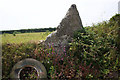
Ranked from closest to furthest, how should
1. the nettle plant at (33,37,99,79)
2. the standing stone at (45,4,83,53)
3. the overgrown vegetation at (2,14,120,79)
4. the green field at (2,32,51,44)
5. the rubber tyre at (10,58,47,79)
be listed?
the rubber tyre at (10,58,47,79) < the nettle plant at (33,37,99,79) < the overgrown vegetation at (2,14,120,79) < the standing stone at (45,4,83,53) < the green field at (2,32,51,44)

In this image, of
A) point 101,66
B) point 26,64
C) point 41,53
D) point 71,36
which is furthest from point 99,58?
point 26,64

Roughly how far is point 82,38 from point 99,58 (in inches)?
50.5

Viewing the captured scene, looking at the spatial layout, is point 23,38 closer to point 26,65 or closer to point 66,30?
point 66,30

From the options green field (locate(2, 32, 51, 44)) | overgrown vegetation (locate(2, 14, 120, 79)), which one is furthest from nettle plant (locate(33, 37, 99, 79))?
green field (locate(2, 32, 51, 44))

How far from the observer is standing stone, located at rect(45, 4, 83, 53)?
654 centimetres

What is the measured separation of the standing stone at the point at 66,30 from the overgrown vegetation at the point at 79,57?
0.30 m

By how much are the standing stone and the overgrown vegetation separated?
30cm

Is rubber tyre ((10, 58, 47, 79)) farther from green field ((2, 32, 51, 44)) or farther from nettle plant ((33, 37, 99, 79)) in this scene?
green field ((2, 32, 51, 44))

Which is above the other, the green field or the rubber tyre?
the green field

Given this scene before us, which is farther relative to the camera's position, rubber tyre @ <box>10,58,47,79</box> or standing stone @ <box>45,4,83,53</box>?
standing stone @ <box>45,4,83,53</box>

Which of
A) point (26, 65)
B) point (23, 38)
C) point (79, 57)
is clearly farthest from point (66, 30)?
point (23, 38)

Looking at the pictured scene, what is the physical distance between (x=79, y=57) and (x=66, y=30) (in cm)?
159

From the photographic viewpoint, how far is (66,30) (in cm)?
684


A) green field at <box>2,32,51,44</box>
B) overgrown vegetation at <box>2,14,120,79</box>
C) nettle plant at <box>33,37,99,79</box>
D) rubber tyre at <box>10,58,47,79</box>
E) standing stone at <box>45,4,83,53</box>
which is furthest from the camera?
green field at <box>2,32,51,44</box>
